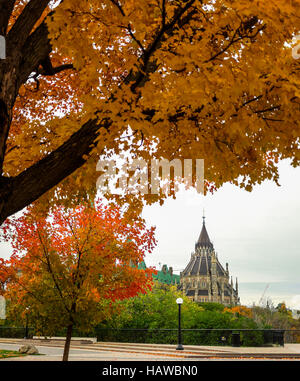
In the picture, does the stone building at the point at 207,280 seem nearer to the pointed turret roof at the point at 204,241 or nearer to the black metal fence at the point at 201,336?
the pointed turret roof at the point at 204,241

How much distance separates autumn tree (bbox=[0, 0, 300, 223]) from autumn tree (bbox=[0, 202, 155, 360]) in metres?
5.30

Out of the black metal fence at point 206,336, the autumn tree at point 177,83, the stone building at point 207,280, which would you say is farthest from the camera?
the stone building at point 207,280

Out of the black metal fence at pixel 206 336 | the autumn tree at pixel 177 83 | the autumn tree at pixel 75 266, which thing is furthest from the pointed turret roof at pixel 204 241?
the autumn tree at pixel 177 83

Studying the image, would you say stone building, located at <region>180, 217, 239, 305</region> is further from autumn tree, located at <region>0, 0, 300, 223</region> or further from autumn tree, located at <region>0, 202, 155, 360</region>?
autumn tree, located at <region>0, 0, 300, 223</region>

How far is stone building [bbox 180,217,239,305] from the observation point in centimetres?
11800

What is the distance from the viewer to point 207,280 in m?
120

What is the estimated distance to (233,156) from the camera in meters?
5.44

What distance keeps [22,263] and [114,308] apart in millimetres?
3154

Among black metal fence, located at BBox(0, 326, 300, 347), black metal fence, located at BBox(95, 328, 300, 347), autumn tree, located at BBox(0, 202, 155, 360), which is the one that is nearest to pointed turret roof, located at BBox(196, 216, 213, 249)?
black metal fence, located at BBox(0, 326, 300, 347)

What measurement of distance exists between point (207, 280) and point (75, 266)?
371 ft

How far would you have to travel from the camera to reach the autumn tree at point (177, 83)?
4.29 metres

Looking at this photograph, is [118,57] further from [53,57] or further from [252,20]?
[53,57]

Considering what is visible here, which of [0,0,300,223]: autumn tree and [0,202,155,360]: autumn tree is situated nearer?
[0,0,300,223]: autumn tree

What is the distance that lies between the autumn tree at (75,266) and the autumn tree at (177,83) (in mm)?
5303
